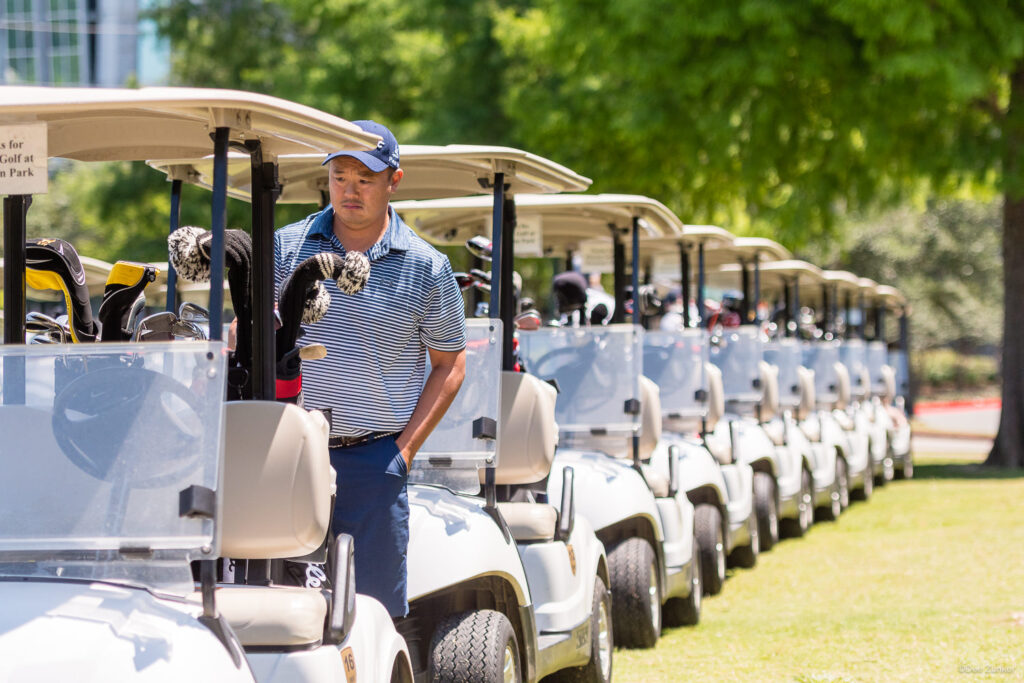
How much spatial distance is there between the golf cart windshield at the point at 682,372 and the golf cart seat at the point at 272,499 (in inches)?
231

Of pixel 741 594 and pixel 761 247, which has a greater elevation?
pixel 761 247

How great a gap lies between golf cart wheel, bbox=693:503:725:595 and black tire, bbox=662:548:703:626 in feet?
2.20

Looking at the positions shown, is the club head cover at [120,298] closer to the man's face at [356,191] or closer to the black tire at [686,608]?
the man's face at [356,191]

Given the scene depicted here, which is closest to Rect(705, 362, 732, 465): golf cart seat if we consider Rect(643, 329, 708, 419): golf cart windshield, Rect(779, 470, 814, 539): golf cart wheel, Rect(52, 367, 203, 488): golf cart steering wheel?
Rect(643, 329, 708, 419): golf cart windshield

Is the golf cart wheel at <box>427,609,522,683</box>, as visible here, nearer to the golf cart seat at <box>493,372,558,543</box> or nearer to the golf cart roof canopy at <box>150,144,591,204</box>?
the golf cart seat at <box>493,372,558,543</box>

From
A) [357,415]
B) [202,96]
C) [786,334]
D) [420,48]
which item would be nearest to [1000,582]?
[786,334]

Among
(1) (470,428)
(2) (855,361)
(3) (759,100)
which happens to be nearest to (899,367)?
(2) (855,361)

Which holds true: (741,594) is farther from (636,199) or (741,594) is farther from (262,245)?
(262,245)

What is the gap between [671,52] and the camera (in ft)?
52.5

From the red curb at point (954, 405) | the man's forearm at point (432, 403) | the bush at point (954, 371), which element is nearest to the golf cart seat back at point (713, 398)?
Answer: the man's forearm at point (432, 403)

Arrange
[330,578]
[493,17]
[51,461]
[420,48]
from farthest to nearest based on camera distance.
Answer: [420,48]
[493,17]
[330,578]
[51,461]

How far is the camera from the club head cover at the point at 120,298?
3842 millimetres

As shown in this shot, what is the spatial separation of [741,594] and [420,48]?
14.5m

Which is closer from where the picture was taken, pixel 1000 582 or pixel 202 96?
pixel 202 96
